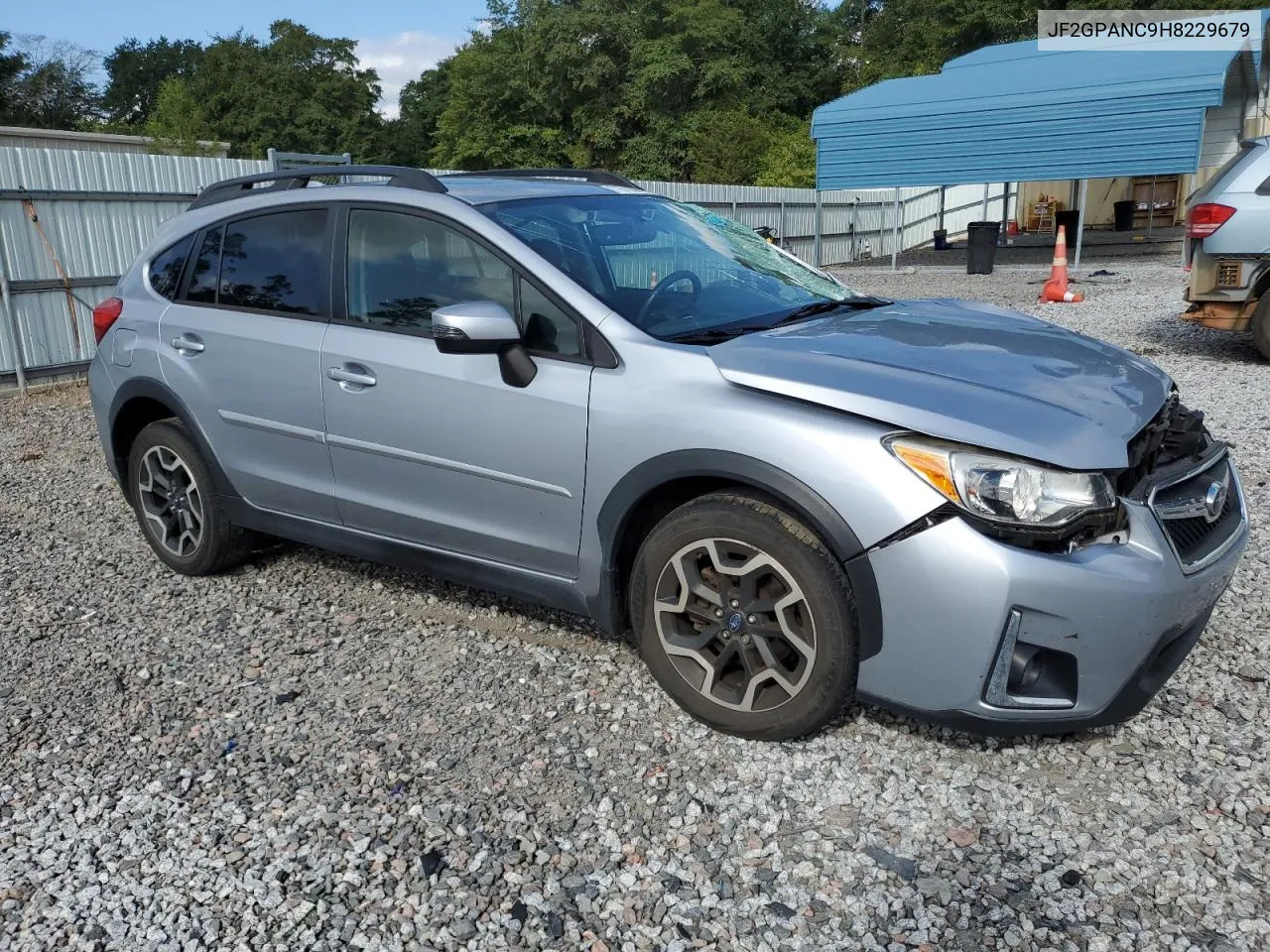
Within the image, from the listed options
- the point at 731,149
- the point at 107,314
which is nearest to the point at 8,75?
the point at 731,149

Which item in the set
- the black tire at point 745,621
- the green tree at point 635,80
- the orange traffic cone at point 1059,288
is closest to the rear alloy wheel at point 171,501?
the black tire at point 745,621

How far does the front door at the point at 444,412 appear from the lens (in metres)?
3.43

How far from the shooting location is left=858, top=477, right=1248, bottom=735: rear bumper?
8.77 feet

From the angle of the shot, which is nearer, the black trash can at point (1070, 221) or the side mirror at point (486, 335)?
the side mirror at point (486, 335)

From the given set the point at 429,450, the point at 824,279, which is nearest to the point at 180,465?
the point at 429,450

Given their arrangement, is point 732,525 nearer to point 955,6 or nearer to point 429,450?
point 429,450

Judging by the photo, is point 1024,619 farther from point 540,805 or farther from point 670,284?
point 670,284

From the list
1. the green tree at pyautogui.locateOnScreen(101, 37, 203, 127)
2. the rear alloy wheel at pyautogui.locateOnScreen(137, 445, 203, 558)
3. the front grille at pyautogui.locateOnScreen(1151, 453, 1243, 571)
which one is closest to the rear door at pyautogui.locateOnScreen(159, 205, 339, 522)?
the rear alloy wheel at pyautogui.locateOnScreen(137, 445, 203, 558)

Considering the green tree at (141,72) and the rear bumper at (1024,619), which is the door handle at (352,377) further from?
the green tree at (141,72)

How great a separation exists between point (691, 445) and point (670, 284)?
0.89 m

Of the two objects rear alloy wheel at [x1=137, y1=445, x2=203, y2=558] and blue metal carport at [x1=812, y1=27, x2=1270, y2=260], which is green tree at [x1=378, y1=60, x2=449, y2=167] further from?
rear alloy wheel at [x1=137, y1=445, x2=203, y2=558]

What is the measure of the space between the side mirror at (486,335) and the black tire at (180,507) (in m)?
1.79

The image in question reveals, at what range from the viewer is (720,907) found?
2.55 metres

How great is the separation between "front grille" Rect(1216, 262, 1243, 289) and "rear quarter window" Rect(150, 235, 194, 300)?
306 inches
